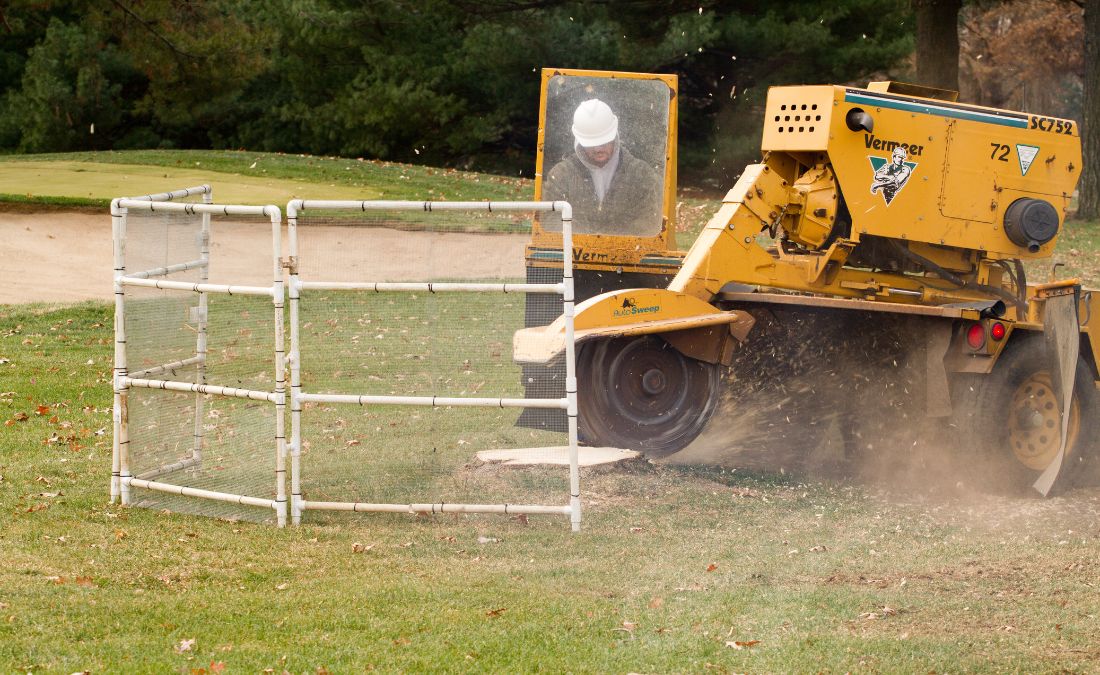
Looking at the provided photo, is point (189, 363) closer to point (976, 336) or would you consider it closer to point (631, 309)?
point (631, 309)

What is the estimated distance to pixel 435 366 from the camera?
8094 millimetres

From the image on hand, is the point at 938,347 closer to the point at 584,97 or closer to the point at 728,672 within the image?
the point at 584,97

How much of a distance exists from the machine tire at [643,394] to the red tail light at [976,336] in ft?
5.79

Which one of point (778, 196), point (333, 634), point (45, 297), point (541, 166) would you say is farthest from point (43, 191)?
point (333, 634)

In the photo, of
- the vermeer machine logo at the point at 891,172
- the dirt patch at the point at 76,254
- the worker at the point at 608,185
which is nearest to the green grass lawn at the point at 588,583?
the vermeer machine logo at the point at 891,172

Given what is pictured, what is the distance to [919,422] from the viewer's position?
9.75 m

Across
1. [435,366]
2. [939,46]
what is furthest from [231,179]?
[435,366]

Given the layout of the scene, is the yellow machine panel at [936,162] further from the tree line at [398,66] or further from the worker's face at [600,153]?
the tree line at [398,66]

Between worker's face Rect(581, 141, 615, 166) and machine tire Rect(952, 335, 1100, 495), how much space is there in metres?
3.22

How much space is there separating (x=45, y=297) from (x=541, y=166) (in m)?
9.24

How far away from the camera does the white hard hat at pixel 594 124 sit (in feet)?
35.8

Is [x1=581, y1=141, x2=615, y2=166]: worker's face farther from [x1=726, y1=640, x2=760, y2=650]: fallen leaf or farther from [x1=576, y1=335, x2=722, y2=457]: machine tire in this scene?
[x1=726, y1=640, x2=760, y2=650]: fallen leaf

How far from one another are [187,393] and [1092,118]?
19.4 meters

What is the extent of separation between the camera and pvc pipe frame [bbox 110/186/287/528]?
25.9 feet
